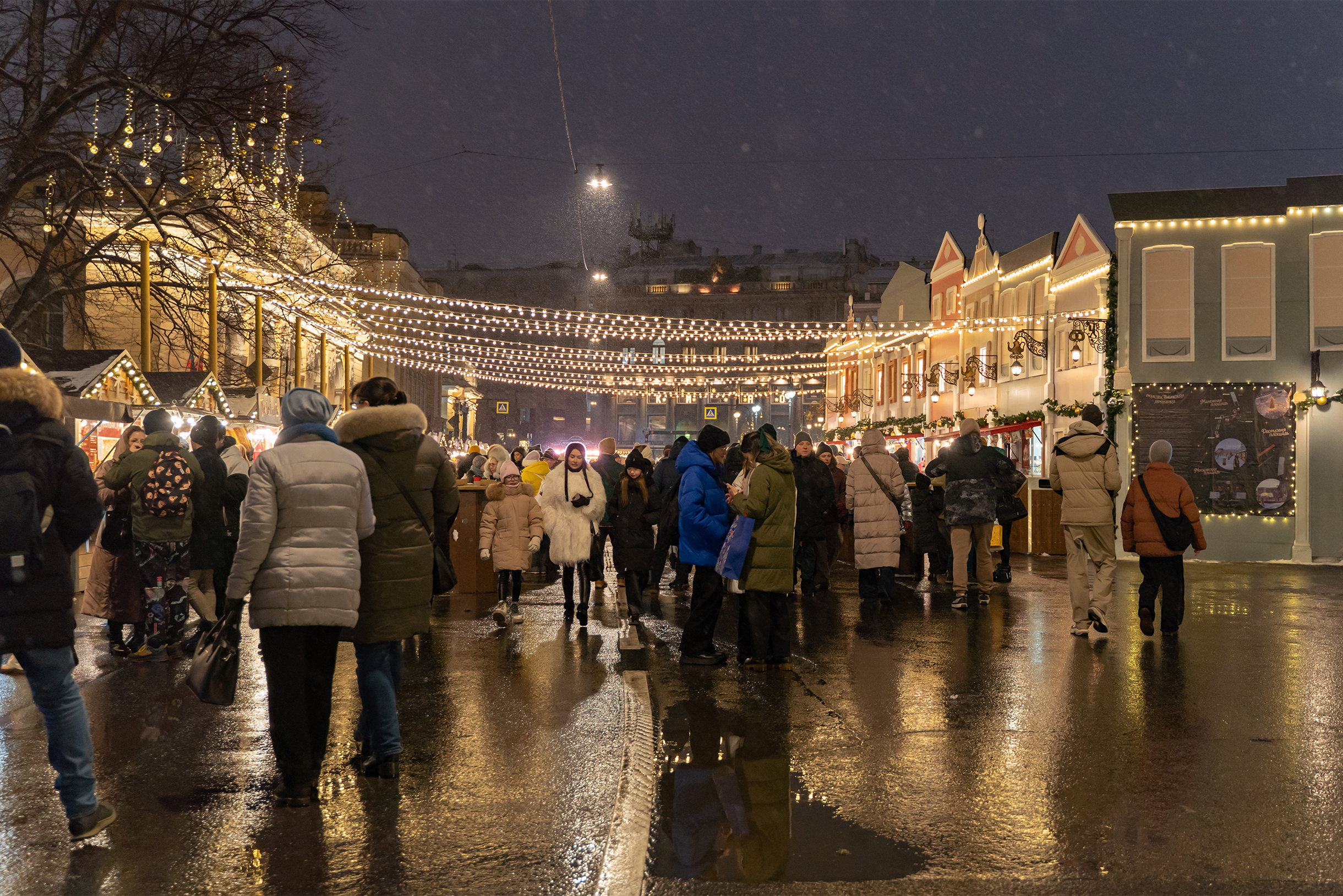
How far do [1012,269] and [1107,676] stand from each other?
22.5 m

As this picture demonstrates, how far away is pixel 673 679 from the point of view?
339 inches

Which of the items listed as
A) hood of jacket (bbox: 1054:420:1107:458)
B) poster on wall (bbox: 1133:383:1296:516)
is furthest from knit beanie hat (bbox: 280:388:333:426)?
poster on wall (bbox: 1133:383:1296:516)

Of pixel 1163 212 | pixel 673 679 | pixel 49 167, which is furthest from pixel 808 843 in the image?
pixel 1163 212

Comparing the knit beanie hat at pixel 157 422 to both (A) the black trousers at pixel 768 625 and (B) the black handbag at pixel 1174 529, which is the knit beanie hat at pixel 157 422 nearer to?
(A) the black trousers at pixel 768 625

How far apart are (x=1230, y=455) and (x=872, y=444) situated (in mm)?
11584

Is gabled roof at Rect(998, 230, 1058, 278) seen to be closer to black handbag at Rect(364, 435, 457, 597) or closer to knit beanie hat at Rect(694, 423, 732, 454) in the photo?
knit beanie hat at Rect(694, 423, 732, 454)

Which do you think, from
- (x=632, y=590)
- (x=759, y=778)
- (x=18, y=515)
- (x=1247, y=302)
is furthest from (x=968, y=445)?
(x=1247, y=302)

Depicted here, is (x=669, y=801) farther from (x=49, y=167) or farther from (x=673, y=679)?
(x=49, y=167)

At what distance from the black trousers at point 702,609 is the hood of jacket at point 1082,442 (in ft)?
12.2

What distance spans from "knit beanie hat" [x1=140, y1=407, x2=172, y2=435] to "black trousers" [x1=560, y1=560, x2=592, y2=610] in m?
3.87

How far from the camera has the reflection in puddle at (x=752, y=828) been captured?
14.8 feet

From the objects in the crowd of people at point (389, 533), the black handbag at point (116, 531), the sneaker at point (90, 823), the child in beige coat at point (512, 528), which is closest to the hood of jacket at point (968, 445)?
the crowd of people at point (389, 533)

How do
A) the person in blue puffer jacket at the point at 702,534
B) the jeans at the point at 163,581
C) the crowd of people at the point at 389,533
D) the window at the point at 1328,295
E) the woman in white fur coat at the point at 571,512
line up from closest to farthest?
1. the crowd of people at the point at 389,533
2. the person in blue puffer jacket at the point at 702,534
3. the jeans at the point at 163,581
4. the woman in white fur coat at the point at 571,512
5. the window at the point at 1328,295

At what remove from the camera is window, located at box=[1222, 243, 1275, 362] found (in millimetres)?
21953
